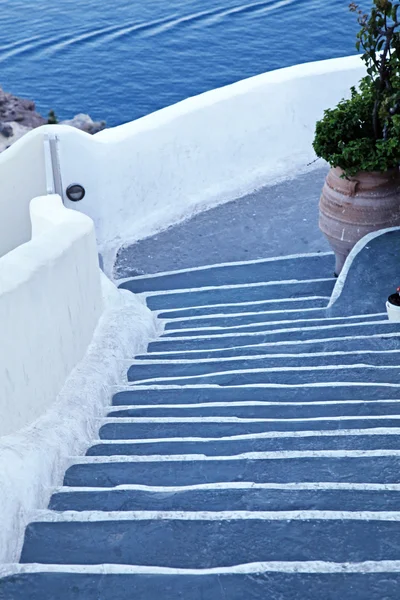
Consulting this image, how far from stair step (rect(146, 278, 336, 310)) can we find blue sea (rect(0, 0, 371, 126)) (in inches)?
782

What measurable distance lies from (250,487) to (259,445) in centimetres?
49

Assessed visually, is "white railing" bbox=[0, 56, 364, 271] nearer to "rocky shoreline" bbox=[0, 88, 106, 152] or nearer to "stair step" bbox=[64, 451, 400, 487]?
"stair step" bbox=[64, 451, 400, 487]

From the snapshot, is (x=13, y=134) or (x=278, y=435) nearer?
(x=278, y=435)

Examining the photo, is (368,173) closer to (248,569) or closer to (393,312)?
(393,312)

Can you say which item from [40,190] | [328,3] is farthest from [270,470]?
[328,3]

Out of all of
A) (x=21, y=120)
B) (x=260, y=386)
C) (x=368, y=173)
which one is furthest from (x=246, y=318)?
(x=21, y=120)

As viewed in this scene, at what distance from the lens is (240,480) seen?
4.10 metres

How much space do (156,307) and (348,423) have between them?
10.2 feet

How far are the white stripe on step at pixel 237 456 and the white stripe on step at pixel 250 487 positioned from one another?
0.24 meters

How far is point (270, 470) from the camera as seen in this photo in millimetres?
4148

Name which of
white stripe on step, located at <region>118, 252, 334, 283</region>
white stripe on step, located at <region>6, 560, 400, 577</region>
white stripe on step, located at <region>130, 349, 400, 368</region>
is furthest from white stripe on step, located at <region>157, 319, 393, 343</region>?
white stripe on step, located at <region>6, 560, 400, 577</region>

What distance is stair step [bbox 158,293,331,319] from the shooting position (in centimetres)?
704

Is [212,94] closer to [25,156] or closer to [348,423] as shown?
[25,156]

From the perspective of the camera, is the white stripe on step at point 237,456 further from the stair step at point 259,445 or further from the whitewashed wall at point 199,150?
the whitewashed wall at point 199,150
